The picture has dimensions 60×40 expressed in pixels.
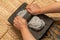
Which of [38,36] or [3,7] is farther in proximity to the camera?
[3,7]

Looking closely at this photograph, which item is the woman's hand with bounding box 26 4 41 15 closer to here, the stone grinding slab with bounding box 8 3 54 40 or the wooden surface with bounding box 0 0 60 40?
the stone grinding slab with bounding box 8 3 54 40

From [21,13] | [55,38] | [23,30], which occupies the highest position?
[21,13]

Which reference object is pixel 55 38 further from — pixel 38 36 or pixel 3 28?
pixel 3 28

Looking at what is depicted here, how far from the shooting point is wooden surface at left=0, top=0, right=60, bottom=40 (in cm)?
114

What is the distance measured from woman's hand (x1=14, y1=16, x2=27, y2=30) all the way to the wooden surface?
8 cm

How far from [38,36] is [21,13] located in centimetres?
21

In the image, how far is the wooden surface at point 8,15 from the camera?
1.14m

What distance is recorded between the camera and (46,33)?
3.54 ft

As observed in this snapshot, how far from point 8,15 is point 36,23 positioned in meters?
0.27

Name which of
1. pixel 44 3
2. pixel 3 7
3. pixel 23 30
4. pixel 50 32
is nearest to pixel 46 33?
pixel 50 32

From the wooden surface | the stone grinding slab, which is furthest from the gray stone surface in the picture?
the wooden surface

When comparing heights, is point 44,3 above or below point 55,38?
above

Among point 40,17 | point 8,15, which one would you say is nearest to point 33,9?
point 40,17

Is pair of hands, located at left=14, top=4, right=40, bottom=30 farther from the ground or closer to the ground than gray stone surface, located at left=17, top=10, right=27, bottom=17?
closer to the ground
